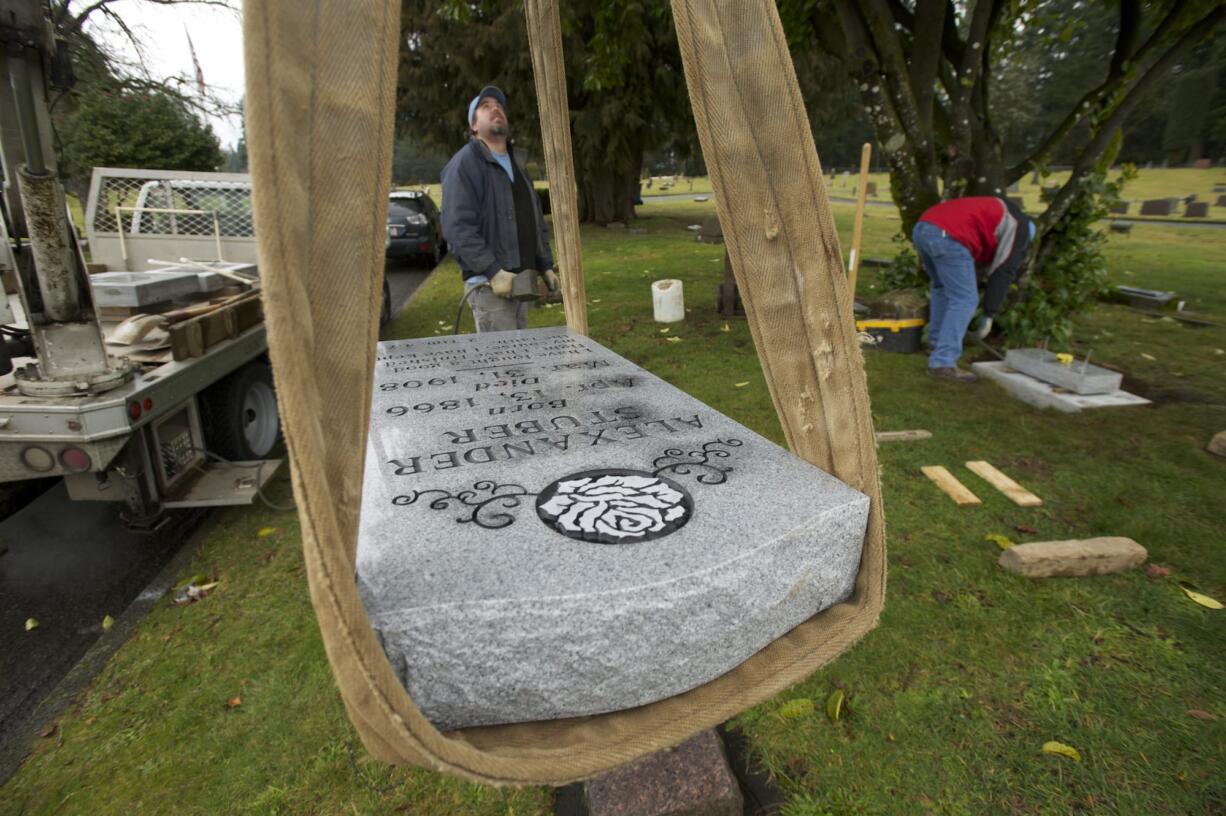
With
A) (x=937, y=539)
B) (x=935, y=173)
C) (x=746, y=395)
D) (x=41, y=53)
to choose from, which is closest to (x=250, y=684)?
(x=41, y=53)

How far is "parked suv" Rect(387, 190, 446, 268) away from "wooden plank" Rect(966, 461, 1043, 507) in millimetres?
12407

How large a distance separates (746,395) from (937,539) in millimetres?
2331

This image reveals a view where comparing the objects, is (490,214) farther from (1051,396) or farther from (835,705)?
(1051,396)

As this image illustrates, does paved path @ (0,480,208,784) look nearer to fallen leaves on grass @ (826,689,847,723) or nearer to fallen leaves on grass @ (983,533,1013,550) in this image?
fallen leaves on grass @ (826,689,847,723)

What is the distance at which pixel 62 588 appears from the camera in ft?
10.7

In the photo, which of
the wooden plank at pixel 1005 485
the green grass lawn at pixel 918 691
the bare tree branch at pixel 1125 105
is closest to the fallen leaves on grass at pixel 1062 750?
the green grass lawn at pixel 918 691

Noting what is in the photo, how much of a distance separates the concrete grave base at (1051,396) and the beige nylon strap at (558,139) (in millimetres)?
3819

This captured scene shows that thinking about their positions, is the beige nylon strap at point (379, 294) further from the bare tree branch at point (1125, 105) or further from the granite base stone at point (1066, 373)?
the bare tree branch at point (1125, 105)

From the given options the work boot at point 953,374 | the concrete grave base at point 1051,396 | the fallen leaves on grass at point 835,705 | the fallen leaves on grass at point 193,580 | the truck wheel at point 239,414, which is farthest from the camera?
the work boot at point 953,374

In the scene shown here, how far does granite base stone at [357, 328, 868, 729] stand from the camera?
4.12 feet

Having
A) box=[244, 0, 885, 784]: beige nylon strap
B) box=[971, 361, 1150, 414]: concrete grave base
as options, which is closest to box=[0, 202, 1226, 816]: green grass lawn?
box=[971, 361, 1150, 414]: concrete grave base

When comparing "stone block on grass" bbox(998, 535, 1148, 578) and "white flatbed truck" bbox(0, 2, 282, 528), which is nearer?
"white flatbed truck" bbox(0, 2, 282, 528)

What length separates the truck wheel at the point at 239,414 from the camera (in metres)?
4.05

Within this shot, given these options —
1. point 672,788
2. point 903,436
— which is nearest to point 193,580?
point 672,788
